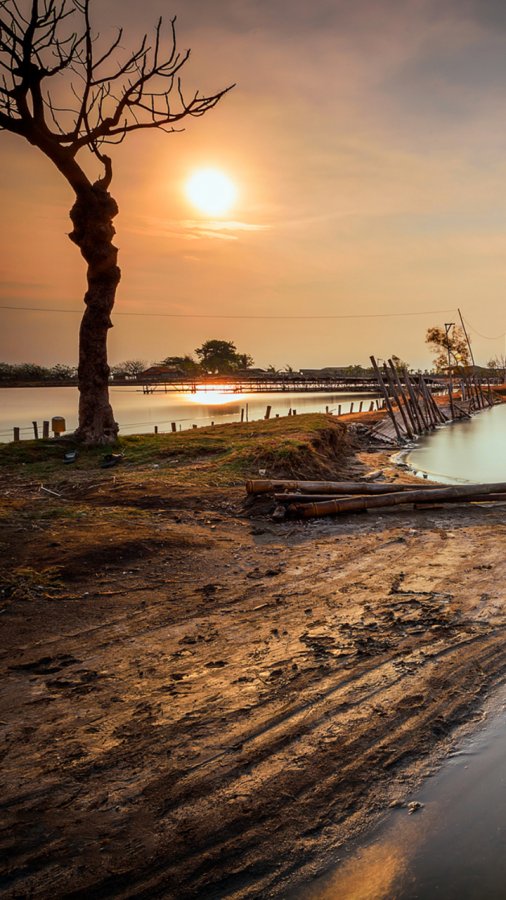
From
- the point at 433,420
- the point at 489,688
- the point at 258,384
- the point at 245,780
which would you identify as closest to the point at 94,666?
the point at 245,780

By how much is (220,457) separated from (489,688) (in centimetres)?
1052

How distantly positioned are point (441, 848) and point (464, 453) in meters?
21.5

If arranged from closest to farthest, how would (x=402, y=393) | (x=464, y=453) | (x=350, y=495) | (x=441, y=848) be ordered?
(x=441, y=848) < (x=350, y=495) < (x=464, y=453) < (x=402, y=393)

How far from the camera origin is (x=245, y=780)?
130 inches

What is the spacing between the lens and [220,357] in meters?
138

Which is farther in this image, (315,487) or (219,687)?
(315,487)

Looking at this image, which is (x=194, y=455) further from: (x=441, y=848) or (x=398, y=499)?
(x=441, y=848)

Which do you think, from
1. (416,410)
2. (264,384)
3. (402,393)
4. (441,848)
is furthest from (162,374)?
(441,848)

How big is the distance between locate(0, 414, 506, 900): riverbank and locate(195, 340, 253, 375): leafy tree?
419 ft

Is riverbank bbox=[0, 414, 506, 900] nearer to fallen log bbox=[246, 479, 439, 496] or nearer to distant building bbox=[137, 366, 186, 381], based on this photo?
fallen log bbox=[246, 479, 439, 496]

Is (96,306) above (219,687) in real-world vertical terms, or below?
above

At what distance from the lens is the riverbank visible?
2.91 m

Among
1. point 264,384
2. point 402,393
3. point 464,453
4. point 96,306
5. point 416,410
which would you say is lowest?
point 464,453

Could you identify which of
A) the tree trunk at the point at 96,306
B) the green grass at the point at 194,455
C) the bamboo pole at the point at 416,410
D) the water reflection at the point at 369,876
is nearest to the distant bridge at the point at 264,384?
the bamboo pole at the point at 416,410
